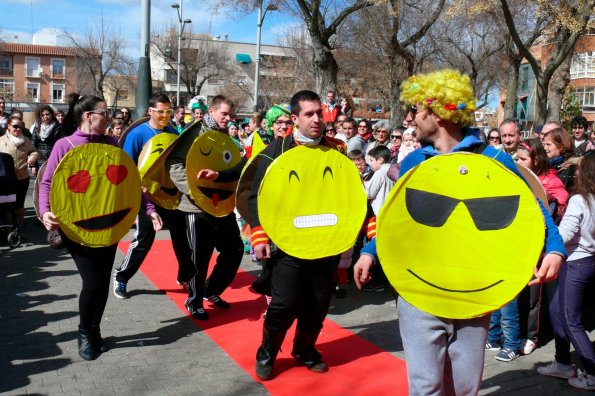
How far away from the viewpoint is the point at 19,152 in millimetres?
9602

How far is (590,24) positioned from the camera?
17500 mm

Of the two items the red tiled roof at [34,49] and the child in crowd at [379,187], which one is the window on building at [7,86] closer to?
the red tiled roof at [34,49]

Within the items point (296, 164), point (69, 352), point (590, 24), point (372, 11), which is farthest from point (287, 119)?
point (372, 11)

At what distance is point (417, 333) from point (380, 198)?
363 cm

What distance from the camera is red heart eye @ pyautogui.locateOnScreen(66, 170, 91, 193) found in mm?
4598

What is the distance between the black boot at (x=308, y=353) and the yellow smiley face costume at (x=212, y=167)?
5.28 feet

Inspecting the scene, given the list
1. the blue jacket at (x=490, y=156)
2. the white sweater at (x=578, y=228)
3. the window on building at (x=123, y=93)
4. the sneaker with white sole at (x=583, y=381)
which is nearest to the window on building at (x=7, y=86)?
the window on building at (x=123, y=93)

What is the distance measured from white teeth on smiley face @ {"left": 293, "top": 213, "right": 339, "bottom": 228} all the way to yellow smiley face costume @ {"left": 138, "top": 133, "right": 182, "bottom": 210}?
206cm

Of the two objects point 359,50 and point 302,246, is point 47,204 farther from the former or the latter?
point 359,50

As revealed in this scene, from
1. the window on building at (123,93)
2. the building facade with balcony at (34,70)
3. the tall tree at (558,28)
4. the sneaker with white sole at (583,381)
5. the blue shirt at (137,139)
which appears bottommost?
the sneaker with white sole at (583,381)

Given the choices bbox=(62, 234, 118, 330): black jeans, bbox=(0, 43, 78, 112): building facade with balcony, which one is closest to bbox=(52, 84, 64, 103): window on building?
bbox=(0, 43, 78, 112): building facade with balcony

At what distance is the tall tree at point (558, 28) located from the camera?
50.8 feet

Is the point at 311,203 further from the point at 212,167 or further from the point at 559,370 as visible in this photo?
the point at 559,370

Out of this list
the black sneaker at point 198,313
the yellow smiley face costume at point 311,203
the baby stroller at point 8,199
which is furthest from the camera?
the baby stroller at point 8,199
